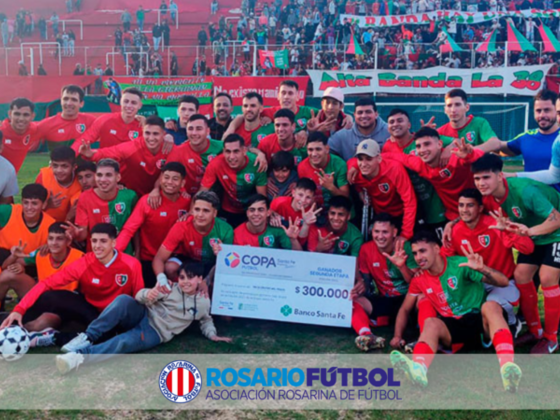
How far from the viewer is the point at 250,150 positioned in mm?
6785

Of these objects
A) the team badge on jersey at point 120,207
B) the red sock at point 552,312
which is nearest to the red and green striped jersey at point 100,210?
the team badge on jersey at point 120,207

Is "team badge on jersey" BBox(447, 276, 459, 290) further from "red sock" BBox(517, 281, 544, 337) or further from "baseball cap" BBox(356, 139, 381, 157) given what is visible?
"baseball cap" BBox(356, 139, 381, 157)

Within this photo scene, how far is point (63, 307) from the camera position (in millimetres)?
5270

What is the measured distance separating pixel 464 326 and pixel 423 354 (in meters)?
0.59

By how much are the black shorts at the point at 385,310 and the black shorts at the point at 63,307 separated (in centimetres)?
273

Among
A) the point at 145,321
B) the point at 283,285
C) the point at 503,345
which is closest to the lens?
the point at 503,345

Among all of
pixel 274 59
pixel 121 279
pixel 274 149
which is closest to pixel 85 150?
pixel 121 279

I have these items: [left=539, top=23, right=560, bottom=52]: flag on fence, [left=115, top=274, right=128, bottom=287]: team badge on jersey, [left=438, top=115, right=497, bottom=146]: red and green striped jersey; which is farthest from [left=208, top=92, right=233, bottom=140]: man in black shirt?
[left=539, top=23, right=560, bottom=52]: flag on fence

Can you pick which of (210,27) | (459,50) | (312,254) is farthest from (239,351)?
(210,27)

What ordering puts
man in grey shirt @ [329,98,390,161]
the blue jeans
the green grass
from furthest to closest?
man in grey shirt @ [329,98,390,161] → the blue jeans → the green grass

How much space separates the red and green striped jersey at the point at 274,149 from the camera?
6898 millimetres

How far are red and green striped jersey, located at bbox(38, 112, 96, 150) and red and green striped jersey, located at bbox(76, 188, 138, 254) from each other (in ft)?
7.31

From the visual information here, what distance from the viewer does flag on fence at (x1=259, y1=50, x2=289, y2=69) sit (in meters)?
23.2

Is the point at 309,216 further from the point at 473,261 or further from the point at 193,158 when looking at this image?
the point at 193,158
